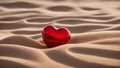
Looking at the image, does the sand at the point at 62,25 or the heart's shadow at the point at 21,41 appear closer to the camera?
the sand at the point at 62,25

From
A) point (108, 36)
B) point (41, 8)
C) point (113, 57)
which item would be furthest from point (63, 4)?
point (113, 57)

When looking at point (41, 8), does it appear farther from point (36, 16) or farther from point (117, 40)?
point (117, 40)

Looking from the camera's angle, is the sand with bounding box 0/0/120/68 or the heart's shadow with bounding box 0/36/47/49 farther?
the heart's shadow with bounding box 0/36/47/49

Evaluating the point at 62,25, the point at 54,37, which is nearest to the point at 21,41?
the point at 54,37

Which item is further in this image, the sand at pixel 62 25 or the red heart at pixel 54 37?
the red heart at pixel 54 37
